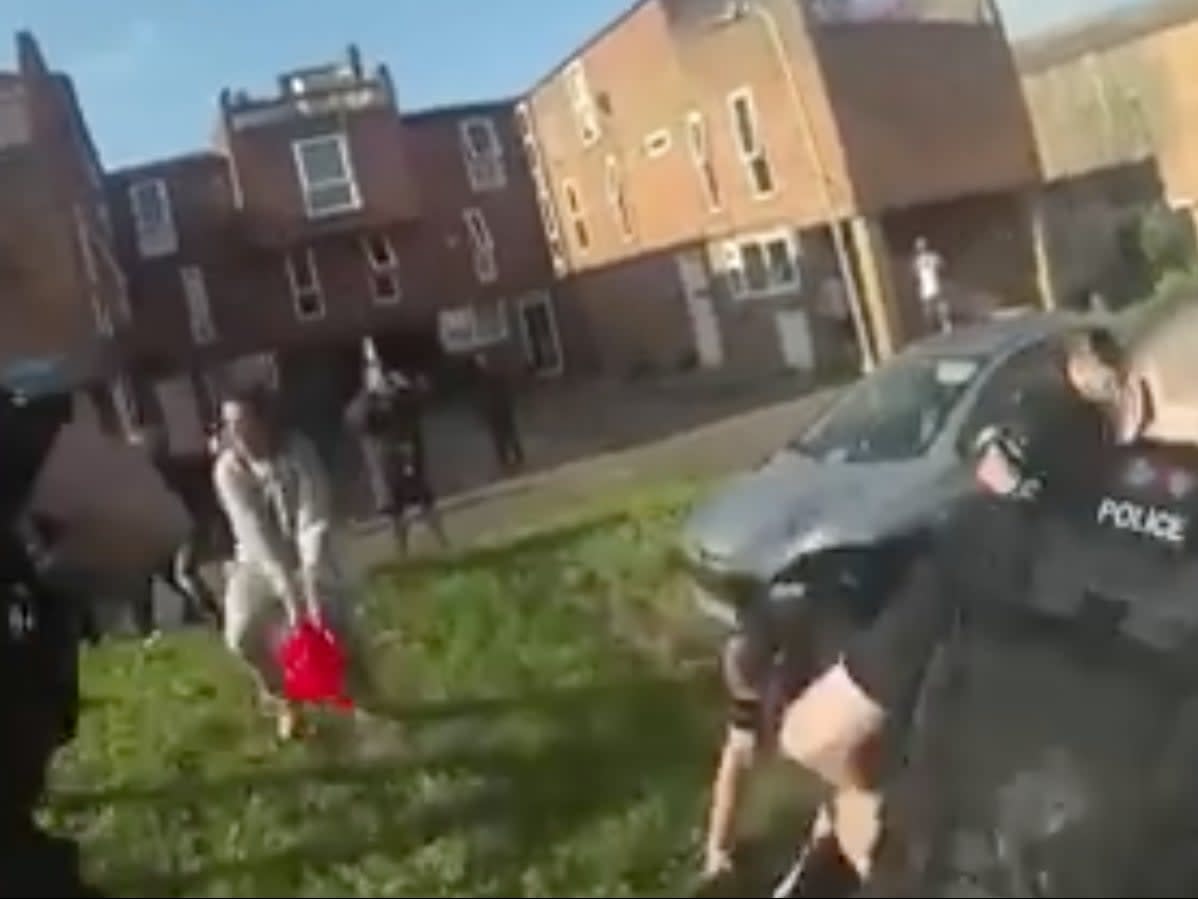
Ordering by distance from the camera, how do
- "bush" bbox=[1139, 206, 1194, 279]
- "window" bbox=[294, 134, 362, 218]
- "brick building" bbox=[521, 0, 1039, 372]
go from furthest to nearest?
"bush" bbox=[1139, 206, 1194, 279], "brick building" bbox=[521, 0, 1039, 372], "window" bbox=[294, 134, 362, 218]

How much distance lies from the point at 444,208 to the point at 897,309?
273 millimetres

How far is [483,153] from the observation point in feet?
3.43

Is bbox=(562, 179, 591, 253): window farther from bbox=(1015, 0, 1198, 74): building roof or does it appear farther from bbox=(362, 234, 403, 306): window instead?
bbox=(1015, 0, 1198, 74): building roof

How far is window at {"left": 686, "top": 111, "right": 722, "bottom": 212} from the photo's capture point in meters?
1.06

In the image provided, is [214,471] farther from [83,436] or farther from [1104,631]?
[1104,631]

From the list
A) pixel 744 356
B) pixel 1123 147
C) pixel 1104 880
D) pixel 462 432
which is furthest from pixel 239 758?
pixel 1123 147

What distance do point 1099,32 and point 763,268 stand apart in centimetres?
27

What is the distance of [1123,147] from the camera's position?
1.16 metres

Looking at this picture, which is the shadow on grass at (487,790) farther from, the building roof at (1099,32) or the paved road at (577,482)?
the building roof at (1099,32)

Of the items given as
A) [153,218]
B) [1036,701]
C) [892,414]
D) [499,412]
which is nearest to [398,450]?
[499,412]

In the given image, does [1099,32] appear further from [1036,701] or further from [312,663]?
[312,663]

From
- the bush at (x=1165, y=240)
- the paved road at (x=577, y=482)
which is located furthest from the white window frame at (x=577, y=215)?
the bush at (x=1165, y=240)

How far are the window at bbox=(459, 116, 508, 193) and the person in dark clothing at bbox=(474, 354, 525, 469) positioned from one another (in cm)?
9

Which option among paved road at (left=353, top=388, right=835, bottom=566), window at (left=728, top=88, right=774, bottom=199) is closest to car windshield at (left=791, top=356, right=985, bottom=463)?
paved road at (left=353, top=388, right=835, bottom=566)
